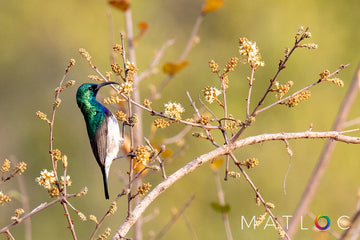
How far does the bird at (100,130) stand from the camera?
9.48 ft

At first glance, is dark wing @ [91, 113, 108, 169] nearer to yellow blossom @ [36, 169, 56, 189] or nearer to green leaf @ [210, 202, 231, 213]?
green leaf @ [210, 202, 231, 213]

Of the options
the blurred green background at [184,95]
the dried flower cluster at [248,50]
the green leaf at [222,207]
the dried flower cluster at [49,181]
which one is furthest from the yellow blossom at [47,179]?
the blurred green background at [184,95]

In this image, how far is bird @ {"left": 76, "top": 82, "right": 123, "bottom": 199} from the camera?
289 centimetres

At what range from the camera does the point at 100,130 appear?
2953 mm

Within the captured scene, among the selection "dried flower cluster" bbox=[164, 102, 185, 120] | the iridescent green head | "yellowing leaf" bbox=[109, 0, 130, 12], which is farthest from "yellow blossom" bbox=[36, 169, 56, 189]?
"yellowing leaf" bbox=[109, 0, 130, 12]

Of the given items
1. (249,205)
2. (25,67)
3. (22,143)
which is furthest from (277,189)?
(25,67)

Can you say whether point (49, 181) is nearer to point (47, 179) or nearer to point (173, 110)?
point (47, 179)

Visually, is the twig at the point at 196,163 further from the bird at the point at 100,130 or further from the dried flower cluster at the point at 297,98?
the bird at the point at 100,130

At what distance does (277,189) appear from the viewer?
9.88 metres

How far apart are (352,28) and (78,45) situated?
5.32 metres

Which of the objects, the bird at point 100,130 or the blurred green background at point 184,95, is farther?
the blurred green background at point 184,95

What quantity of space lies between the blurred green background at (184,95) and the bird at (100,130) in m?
5.57

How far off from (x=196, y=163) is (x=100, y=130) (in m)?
1.11

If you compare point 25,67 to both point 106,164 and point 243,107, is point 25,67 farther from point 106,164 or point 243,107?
point 106,164
